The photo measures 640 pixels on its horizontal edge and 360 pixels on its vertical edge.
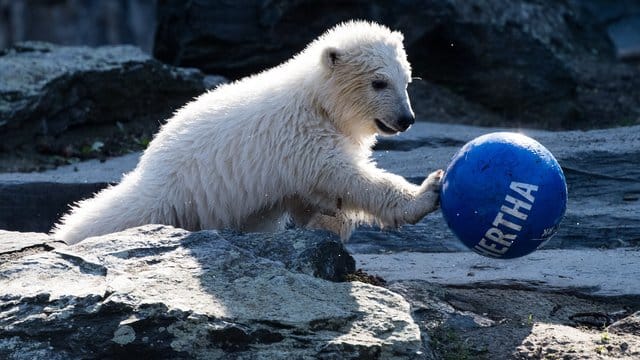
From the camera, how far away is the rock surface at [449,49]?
11.4 meters

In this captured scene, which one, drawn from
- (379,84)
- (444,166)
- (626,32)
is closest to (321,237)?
(379,84)

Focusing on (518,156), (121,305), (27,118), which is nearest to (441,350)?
(518,156)

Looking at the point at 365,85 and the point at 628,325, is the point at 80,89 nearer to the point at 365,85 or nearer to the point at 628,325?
the point at 365,85

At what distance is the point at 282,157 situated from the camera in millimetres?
5629

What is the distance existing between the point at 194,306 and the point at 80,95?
21.1 ft

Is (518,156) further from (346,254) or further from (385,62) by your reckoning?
(385,62)

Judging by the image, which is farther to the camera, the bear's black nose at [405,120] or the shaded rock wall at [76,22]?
the shaded rock wall at [76,22]

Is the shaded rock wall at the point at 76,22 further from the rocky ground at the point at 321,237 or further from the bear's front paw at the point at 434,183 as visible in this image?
the bear's front paw at the point at 434,183

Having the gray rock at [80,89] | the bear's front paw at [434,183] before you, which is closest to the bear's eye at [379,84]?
the bear's front paw at [434,183]

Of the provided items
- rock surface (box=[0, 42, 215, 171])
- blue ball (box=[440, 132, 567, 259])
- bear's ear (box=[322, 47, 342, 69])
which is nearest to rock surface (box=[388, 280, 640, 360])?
blue ball (box=[440, 132, 567, 259])

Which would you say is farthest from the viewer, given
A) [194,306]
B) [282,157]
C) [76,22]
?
[76,22]

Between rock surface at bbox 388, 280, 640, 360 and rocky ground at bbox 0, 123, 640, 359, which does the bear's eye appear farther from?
rock surface at bbox 388, 280, 640, 360

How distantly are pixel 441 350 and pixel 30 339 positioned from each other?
1624 mm

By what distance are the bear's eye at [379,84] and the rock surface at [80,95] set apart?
14.7 ft
